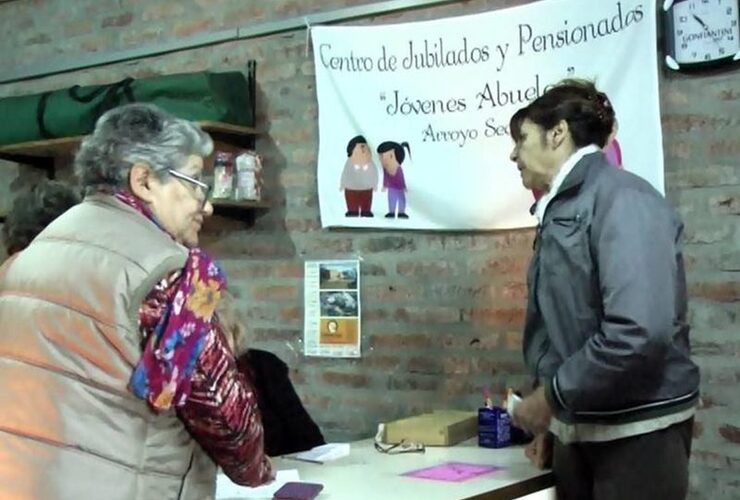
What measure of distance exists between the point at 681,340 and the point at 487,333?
102 cm

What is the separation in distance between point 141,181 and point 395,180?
Result: 164 centimetres

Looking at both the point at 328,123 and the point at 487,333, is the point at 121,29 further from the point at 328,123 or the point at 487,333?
the point at 487,333

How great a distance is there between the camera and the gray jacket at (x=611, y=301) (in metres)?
1.97

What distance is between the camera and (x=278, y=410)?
2.84m

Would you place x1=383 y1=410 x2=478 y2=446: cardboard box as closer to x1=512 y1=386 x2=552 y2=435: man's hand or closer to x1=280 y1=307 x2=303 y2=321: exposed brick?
x1=512 y1=386 x2=552 y2=435: man's hand

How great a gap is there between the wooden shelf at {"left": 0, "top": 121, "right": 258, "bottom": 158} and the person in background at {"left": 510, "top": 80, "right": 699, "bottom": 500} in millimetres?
1453

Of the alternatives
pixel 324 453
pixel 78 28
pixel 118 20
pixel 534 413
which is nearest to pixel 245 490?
pixel 324 453

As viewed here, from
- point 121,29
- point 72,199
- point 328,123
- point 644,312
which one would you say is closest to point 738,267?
point 644,312

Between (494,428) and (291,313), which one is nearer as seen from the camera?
(494,428)

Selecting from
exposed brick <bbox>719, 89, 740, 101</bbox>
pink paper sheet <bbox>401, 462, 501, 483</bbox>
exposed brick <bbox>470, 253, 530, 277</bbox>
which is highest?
exposed brick <bbox>719, 89, 740, 101</bbox>

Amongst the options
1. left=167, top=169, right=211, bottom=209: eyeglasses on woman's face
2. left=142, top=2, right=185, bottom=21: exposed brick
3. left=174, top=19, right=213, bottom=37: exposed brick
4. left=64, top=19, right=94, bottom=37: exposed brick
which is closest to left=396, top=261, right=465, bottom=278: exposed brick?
left=174, top=19, right=213, bottom=37: exposed brick

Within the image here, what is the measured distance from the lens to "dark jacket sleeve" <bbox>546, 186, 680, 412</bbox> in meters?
1.96

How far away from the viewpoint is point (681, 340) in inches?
83.7

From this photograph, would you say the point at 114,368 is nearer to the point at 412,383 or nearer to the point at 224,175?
the point at 412,383
